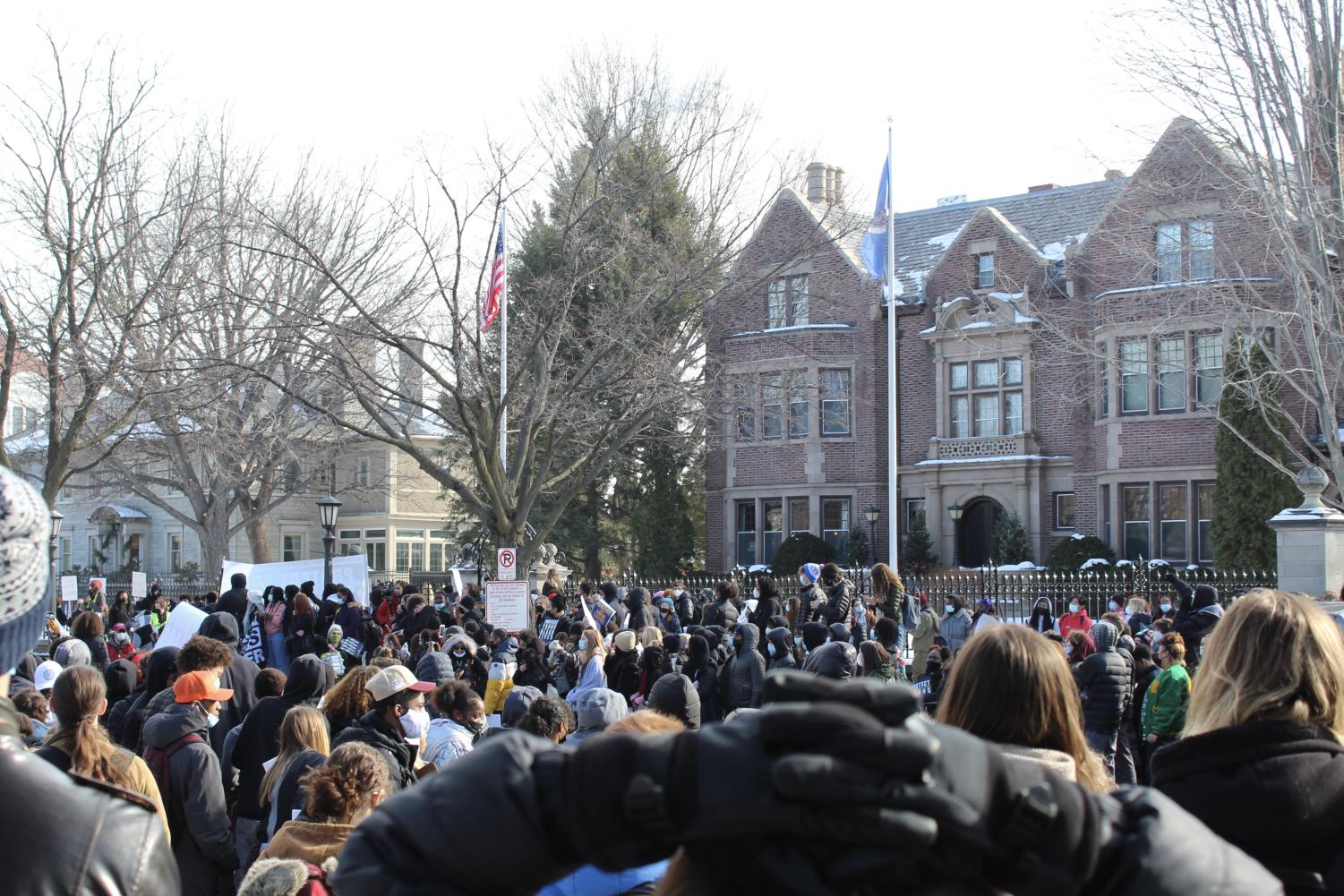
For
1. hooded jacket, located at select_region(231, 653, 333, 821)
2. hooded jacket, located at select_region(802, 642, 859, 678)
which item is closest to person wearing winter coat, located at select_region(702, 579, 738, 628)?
hooded jacket, located at select_region(802, 642, 859, 678)

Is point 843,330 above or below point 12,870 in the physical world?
above

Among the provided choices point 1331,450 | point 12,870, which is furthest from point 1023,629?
point 1331,450

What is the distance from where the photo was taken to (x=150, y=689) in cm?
904

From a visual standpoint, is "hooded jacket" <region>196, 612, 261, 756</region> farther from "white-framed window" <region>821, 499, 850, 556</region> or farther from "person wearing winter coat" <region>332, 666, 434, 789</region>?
"white-framed window" <region>821, 499, 850, 556</region>

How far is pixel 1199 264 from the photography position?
97.3 ft

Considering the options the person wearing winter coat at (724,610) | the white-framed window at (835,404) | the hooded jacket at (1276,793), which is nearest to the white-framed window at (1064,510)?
the white-framed window at (835,404)

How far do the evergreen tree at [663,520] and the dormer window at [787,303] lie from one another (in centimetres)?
456

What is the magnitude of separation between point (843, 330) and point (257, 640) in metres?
21.5

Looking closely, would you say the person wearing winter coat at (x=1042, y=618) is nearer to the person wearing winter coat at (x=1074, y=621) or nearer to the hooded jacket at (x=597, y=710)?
the person wearing winter coat at (x=1074, y=621)

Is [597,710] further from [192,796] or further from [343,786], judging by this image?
[192,796]

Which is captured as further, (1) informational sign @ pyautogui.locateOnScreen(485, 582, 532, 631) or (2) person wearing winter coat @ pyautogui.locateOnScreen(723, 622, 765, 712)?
(1) informational sign @ pyautogui.locateOnScreen(485, 582, 532, 631)

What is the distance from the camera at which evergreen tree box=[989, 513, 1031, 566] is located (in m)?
31.7

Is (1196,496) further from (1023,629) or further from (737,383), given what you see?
(1023,629)

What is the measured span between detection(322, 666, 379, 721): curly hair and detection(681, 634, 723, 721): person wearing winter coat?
483 centimetres
